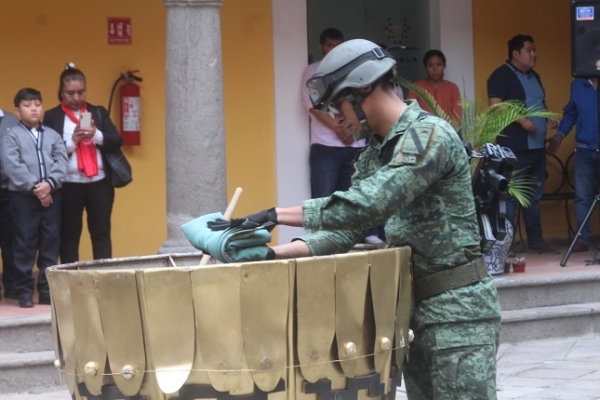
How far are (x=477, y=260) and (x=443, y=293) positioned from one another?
0.53 ft

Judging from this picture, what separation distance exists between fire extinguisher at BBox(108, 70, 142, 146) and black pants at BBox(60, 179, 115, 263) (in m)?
1.39

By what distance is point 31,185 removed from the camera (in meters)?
8.61

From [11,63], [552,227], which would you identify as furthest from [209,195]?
[552,227]

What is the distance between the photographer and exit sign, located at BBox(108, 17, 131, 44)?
1056cm

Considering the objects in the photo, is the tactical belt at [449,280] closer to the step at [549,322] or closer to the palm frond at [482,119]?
the step at [549,322]

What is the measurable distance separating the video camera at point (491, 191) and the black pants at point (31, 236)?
4853 millimetres

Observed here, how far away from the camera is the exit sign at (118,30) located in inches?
416

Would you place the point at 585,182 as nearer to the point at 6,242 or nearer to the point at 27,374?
the point at 6,242

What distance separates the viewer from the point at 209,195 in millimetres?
8789

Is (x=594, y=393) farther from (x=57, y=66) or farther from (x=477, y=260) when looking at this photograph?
(x=57, y=66)

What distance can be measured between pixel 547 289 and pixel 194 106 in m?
2.99

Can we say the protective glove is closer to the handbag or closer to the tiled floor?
the tiled floor

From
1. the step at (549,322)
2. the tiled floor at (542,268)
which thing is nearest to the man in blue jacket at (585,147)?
the tiled floor at (542,268)

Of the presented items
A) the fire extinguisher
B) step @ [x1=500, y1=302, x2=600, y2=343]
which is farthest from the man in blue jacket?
the fire extinguisher
